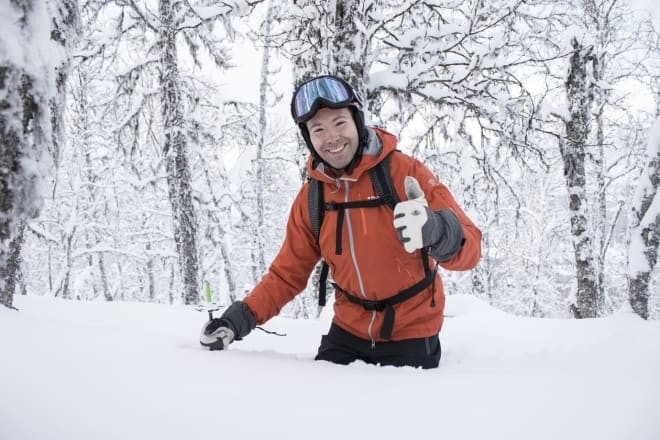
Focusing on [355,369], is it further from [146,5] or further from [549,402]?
[146,5]

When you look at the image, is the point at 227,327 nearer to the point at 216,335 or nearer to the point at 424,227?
the point at 216,335

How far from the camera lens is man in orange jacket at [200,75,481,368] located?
2404 millimetres

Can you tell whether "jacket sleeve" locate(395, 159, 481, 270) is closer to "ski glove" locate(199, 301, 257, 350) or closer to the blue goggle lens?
the blue goggle lens

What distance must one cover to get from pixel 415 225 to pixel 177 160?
7.47 m

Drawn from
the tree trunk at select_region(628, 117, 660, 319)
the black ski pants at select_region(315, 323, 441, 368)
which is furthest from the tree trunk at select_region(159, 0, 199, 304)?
the tree trunk at select_region(628, 117, 660, 319)

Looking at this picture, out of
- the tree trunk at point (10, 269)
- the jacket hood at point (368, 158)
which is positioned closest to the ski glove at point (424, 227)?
the jacket hood at point (368, 158)

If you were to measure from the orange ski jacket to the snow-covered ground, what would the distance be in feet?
1.59

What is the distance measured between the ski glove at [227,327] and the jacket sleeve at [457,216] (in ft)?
3.97

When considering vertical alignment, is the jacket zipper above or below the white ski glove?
above

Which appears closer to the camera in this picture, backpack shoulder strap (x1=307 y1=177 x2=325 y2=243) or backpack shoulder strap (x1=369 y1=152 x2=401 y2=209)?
backpack shoulder strap (x1=369 y1=152 x2=401 y2=209)

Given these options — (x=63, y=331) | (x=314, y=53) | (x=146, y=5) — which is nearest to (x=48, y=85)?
(x=63, y=331)

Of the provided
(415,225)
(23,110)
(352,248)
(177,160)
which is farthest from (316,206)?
(177,160)

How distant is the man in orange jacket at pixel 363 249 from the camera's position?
7.89 ft

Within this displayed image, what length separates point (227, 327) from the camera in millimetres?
2434
